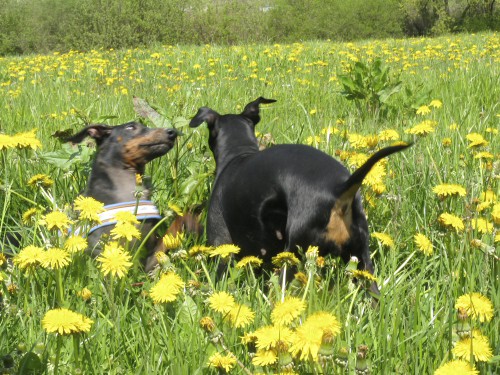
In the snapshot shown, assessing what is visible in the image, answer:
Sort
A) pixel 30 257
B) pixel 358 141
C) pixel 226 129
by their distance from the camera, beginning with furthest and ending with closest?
pixel 226 129, pixel 358 141, pixel 30 257

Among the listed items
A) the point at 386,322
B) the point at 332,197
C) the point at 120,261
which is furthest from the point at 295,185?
the point at 120,261

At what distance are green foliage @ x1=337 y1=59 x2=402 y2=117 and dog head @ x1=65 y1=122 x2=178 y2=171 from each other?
2.25 m

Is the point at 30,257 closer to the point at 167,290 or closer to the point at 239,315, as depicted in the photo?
the point at 167,290

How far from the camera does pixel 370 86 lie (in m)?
5.13

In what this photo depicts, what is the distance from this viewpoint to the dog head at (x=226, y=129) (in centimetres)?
348

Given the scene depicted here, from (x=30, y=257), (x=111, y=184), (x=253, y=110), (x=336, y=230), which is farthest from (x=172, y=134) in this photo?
(x=30, y=257)

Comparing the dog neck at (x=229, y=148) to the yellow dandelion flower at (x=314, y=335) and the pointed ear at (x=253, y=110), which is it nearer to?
the pointed ear at (x=253, y=110)

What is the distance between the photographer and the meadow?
141 centimetres

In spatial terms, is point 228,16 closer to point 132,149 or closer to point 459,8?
point 132,149

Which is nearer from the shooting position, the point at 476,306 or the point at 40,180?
the point at 476,306

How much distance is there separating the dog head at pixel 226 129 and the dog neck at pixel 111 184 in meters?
0.50

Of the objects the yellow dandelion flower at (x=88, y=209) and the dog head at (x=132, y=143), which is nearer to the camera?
the yellow dandelion flower at (x=88, y=209)

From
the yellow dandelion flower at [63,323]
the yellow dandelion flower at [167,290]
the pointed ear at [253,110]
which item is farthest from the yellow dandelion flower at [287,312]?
the pointed ear at [253,110]

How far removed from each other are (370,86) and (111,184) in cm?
269
